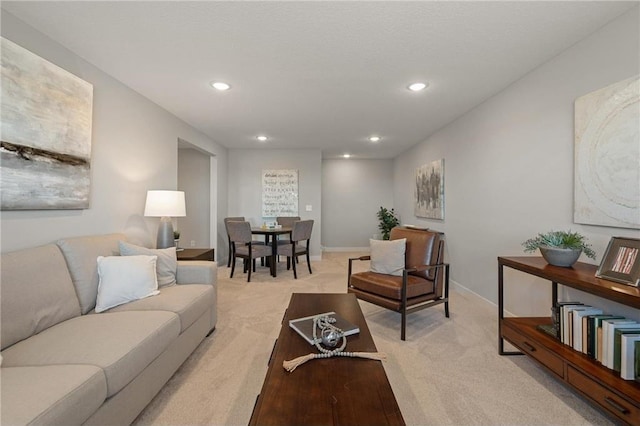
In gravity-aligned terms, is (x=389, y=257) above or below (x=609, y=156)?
below

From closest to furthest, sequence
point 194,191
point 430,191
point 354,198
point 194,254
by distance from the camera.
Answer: point 194,254 → point 430,191 → point 194,191 → point 354,198

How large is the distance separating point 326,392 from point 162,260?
1.87m

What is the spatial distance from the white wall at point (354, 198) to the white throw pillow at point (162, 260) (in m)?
5.09

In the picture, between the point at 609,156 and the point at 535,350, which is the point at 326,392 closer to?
the point at 535,350

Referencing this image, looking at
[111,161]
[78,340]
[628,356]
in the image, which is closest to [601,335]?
[628,356]

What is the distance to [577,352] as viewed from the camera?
1.67 m

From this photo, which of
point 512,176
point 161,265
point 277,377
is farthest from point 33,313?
point 512,176

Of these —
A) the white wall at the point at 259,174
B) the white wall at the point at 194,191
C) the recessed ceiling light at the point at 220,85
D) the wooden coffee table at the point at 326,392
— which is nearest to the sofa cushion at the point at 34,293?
the wooden coffee table at the point at 326,392

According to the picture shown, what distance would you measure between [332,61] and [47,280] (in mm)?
2469

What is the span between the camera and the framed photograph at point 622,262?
1.47 metres

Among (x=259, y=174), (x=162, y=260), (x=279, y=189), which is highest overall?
(x=259, y=174)

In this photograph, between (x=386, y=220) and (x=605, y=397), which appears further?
(x=386, y=220)

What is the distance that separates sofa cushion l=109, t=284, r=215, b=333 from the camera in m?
1.87

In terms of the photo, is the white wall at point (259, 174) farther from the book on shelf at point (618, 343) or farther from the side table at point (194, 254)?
the book on shelf at point (618, 343)
